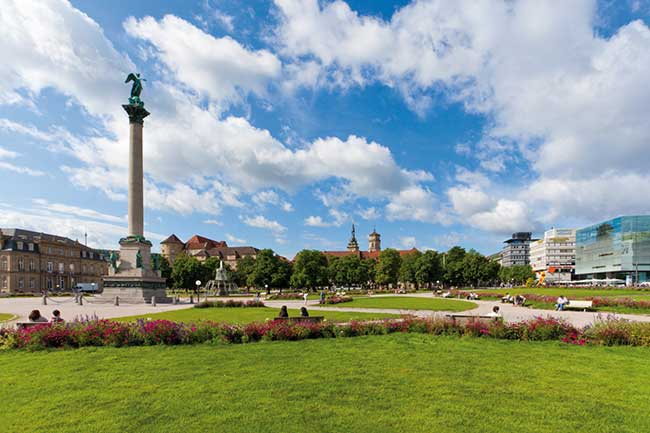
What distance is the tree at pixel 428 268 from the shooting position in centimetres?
9719

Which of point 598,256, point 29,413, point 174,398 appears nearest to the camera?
point 29,413

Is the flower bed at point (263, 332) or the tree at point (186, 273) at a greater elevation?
the flower bed at point (263, 332)

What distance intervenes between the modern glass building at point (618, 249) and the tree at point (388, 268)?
189 ft

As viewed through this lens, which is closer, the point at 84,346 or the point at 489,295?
the point at 84,346

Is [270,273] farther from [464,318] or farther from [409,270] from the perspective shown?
[464,318]

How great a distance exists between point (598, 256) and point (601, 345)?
138178mm

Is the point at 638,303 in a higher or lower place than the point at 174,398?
lower

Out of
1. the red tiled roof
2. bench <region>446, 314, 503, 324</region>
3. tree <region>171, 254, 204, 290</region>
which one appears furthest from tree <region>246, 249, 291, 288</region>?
the red tiled roof

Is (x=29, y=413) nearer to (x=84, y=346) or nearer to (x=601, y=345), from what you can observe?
(x=84, y=346)

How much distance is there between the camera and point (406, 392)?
8.13 metres

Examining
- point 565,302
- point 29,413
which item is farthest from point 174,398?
point 565,302

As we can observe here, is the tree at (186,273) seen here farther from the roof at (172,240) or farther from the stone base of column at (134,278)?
the roof at (172,240)

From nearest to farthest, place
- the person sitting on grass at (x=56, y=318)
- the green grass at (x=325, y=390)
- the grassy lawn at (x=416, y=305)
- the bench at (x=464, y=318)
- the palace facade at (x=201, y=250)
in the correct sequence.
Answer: the green grass at (x=325, y=390) → the person sitting on grass at (x=56, y=318) → the bench at (x=464, y=318) → the grassy lawn at (x=416, y=305) → the palace facade at (x=201, y=250)

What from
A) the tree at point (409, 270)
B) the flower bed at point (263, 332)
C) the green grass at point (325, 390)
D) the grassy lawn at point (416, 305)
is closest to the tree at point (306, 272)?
the tree at point (409, 270)
